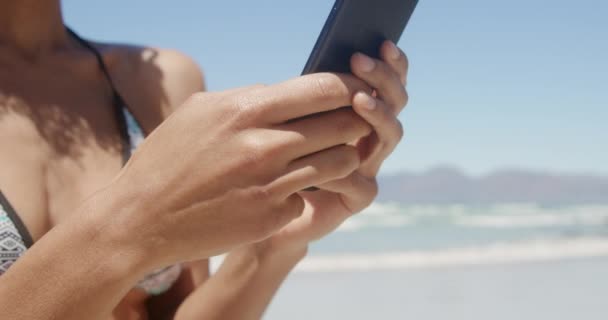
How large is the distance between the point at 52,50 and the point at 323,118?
821 millimetres

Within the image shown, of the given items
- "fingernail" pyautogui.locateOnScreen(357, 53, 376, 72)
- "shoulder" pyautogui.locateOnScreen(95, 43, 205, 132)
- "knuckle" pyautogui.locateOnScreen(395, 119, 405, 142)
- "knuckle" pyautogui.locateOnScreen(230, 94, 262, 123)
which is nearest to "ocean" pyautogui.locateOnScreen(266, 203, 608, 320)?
"shoulder" pyautogui.locateOnScreen(95, 43, 205, 132)

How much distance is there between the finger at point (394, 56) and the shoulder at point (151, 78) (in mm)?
635

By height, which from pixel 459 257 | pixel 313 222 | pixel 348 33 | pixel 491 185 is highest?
pixel 491 185

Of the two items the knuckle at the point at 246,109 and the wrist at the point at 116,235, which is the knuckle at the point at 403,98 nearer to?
the knuckle at the point at 246,109

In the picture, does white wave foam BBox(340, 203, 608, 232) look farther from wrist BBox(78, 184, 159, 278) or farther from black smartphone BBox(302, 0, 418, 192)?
wrist BBox(78, 184, 159, 278)

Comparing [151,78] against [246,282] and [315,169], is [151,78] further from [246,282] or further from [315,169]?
[315,169]

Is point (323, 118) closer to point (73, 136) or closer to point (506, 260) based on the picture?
point (73, 136)

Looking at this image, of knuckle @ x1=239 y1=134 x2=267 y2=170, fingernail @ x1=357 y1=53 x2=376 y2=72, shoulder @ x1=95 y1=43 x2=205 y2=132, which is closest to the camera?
knuckle @ x1=239 y1=134 x2=267 y2=170

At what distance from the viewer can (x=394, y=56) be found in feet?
2.38

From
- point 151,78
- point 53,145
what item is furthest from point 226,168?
point 151,78

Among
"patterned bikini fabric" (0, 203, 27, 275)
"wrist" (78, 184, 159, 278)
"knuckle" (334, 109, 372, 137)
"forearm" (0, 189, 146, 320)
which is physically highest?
"knuckle" (334, 109, 372, 137)

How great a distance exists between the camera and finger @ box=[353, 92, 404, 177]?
65cm

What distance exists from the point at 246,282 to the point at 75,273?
1.60ft

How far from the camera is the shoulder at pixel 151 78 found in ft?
4.11
